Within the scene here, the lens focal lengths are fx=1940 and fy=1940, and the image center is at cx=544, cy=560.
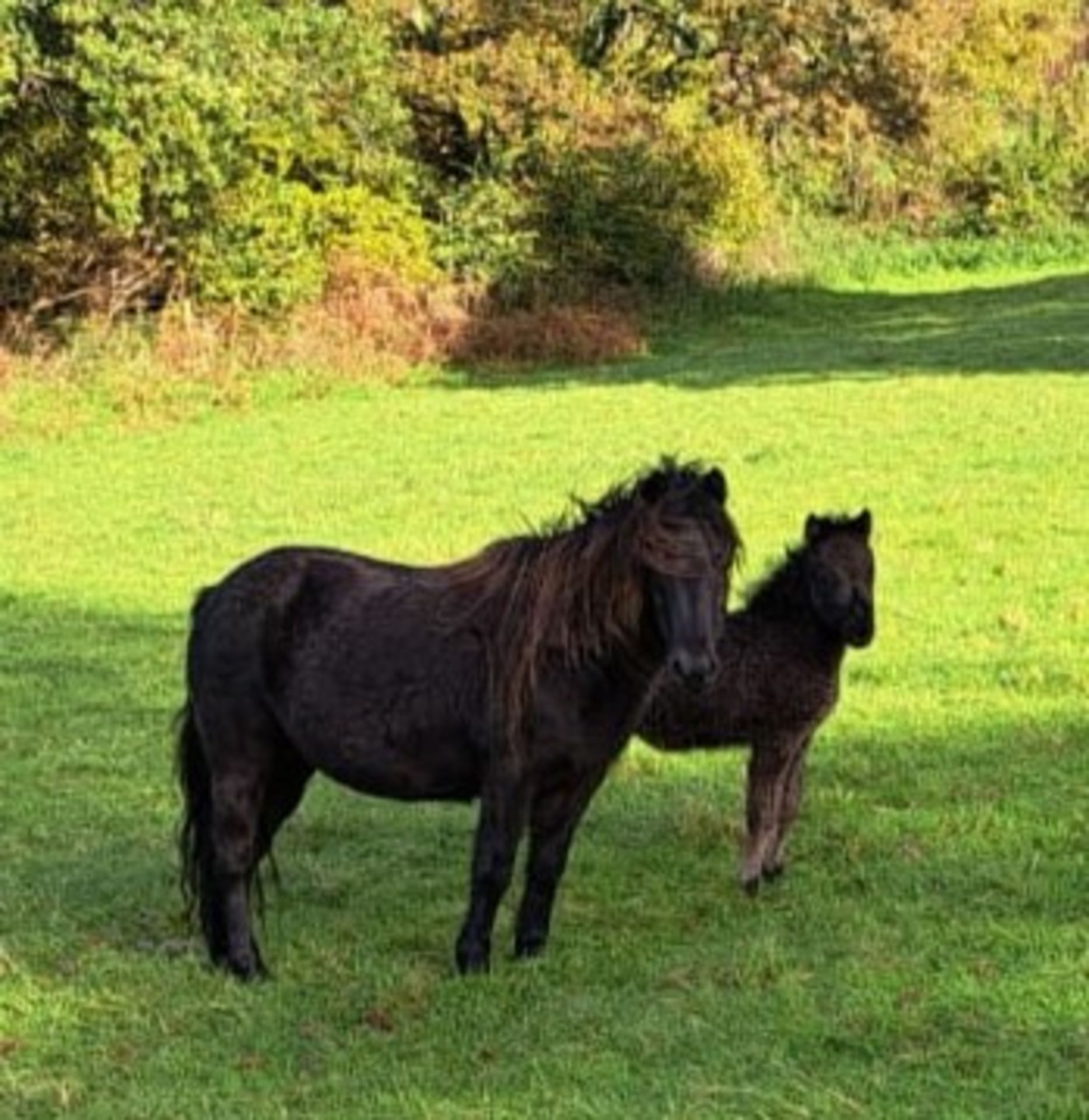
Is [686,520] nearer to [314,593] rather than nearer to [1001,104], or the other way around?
[314,593]

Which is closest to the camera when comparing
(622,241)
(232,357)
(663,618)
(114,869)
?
(663,618)

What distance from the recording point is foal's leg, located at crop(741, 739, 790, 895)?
25.7 ft

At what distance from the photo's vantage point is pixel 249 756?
291 inches

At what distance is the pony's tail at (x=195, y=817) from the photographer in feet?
24.6

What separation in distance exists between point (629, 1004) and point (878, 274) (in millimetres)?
39259

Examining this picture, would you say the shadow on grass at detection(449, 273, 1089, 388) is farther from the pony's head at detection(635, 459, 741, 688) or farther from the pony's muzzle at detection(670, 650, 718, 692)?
the pony's muzzle at detection(670, 650, 718, 692)

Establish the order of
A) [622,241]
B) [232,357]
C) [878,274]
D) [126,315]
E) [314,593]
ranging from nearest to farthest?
[314,593], [232,357], [126,315], [622,241], [878,274]

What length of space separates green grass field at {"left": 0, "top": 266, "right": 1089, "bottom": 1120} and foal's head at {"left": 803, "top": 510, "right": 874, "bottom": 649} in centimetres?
96

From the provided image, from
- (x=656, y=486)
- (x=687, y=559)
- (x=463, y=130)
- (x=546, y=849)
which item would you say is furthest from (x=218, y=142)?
(x=687, y=559)

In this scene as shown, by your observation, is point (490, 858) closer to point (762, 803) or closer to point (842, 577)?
point (762, 803)

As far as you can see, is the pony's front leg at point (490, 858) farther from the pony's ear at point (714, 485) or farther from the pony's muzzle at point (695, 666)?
the pony's ear at point (714, 485)

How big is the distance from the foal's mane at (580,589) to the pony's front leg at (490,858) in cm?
20

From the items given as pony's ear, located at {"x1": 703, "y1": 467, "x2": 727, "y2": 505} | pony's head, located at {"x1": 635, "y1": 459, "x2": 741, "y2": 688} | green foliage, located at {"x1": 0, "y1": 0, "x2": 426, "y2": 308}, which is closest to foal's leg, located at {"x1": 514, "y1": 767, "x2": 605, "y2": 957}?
pony's head, located at {"x1": 635, "y1": 459, "x2": 741, "y2": 688}

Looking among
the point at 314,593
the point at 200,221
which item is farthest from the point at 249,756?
the point at 200,221
